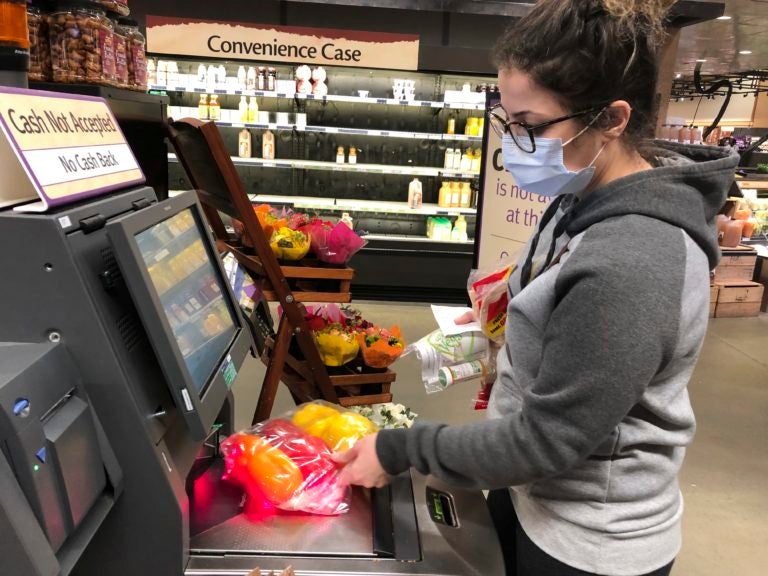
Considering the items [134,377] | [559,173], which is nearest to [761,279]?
[559,173]

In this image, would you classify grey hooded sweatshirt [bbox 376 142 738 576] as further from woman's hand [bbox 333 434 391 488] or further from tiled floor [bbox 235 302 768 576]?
tiled floor [bbox 235 302 768 576]

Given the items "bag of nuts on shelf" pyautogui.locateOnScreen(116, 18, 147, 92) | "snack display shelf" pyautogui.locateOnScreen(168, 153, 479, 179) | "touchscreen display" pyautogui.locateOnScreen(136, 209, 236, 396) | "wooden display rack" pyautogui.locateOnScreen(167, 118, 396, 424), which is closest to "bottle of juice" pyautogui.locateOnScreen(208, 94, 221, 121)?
"snack display shelf" pyautogui.locateOnScreen(168, 153, 479, 179)

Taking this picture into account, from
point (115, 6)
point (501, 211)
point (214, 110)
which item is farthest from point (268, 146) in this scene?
point (115, 6)

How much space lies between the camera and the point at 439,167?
611 centimetres

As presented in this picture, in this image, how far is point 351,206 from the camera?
5867 millimetres

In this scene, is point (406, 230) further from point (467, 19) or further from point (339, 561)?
point (339, 561)

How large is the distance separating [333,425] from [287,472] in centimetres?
21

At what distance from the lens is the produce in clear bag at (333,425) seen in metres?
1.26

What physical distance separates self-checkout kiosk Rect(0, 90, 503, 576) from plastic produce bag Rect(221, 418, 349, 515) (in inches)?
1.2

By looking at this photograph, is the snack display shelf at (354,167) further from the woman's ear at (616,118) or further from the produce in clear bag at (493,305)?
the woman's ear at (616,118)

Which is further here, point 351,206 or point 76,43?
point 351,206

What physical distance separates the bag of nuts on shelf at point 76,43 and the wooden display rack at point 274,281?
0.30 m

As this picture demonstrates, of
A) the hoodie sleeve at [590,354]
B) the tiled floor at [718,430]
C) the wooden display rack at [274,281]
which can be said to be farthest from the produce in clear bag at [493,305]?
the tiled floor at [718,430]

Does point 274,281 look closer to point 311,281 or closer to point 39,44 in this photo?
point 311,281
